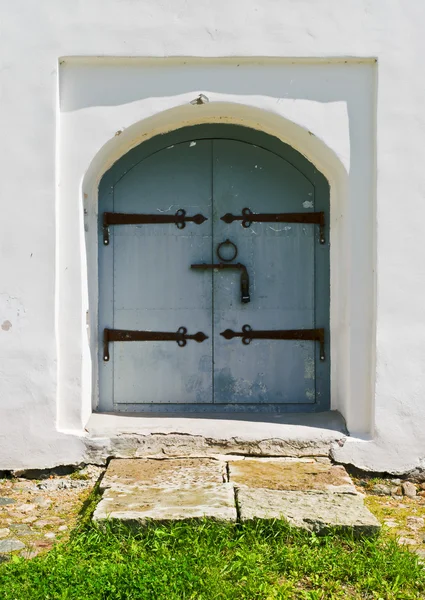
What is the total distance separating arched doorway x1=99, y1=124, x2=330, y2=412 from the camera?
568cm

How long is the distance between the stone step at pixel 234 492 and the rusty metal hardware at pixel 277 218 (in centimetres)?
172

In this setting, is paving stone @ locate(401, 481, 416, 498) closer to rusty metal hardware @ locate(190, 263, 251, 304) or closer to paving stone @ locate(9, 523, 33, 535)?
rusty metal hardware @ locate(190, 263, 251, 304)

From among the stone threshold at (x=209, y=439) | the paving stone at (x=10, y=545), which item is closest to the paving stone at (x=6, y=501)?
the stone threshold at (x=209, y=439)

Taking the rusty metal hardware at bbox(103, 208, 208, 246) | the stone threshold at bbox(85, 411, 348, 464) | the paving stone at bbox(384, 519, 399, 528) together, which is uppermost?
the rusty metal hardware at bbox(103, 208, 208, 246)

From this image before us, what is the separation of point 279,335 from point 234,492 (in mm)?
1631

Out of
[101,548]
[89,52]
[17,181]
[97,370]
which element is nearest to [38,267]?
[17,181]

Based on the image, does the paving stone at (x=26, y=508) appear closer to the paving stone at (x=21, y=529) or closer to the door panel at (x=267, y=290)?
the paving stone at (x=21, y=529)

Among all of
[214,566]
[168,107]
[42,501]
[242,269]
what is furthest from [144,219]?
[214,566]

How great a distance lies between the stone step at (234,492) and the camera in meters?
3.94

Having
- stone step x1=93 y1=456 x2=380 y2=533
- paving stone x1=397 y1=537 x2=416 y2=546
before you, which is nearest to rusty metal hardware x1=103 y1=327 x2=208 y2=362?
stone step x1=93 y1=456 x2=380 y2=533

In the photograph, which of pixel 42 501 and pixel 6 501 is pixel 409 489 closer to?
pixel 42 501

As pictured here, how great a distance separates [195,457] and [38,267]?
161cm

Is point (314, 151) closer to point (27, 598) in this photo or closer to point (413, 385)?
point (413, 385)

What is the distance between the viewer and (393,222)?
16.5 feet
